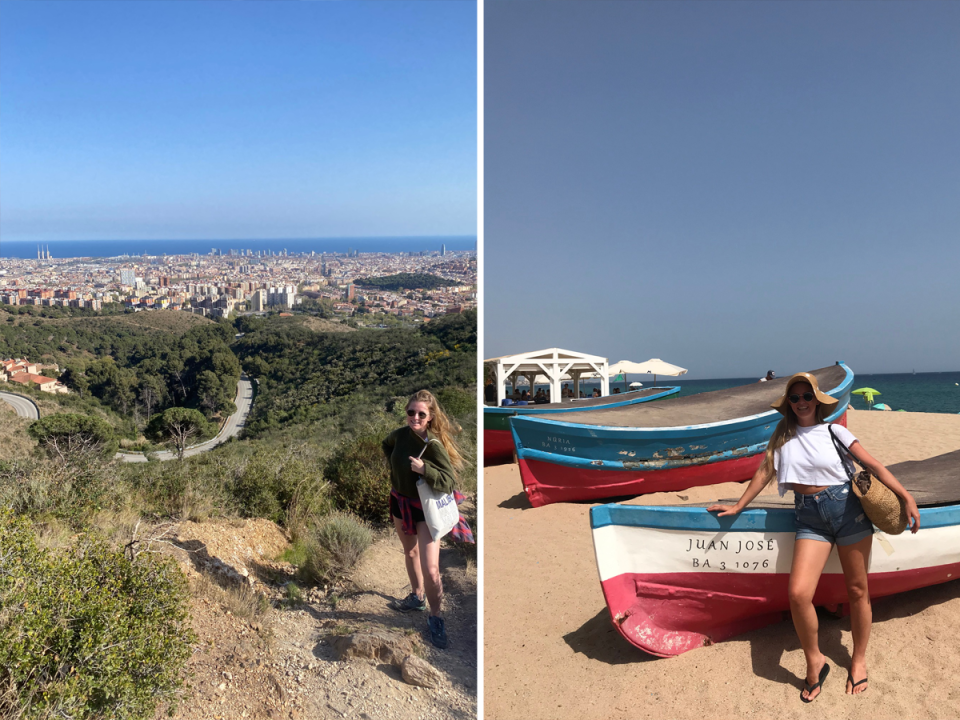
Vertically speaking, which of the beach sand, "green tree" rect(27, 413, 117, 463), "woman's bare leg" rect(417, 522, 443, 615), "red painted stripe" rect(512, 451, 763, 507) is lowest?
"red painted stripe" rect(512, 451, 763, 507)

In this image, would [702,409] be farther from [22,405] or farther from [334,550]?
[22,405]

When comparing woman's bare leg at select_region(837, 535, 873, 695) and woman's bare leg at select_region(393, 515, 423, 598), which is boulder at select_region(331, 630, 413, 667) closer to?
woman's bare leg at select_region(393, 515, 423, 598)

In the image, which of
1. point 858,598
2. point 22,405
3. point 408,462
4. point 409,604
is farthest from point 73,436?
point 858,598

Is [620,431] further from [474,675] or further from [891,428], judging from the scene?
[891,428]

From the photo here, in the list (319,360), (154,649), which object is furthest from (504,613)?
(319,360)

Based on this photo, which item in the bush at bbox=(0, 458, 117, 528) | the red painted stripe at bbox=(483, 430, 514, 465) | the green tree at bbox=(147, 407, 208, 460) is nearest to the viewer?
the bush at bbox=(0, 458, 117, 528)

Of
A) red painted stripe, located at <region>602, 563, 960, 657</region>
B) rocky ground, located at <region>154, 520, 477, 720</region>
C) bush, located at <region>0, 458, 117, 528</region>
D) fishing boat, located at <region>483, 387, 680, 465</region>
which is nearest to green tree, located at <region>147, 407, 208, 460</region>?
bush, located at <region>0, 458, 117, 528</region>
